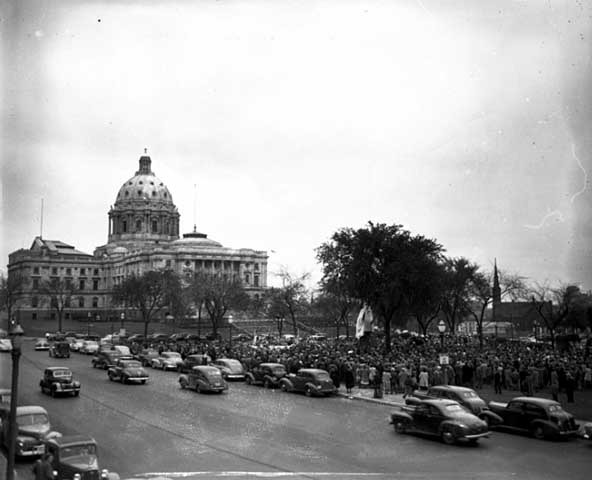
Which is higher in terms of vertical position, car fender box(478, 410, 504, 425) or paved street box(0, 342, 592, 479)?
car fender box(478, 410, 504, 425)

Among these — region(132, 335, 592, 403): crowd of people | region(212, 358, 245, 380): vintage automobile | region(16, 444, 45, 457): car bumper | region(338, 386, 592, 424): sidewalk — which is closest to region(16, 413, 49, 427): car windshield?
region(16, 444, 45, 457): car bumper

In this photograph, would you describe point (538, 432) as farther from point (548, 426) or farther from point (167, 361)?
point (167, 361)

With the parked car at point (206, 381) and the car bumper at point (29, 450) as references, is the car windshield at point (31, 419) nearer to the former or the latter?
the car bumper at point (29, 450)

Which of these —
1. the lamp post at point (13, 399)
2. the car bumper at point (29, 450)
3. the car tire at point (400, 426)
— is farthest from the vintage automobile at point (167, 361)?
the lamp post at point (13, 399)

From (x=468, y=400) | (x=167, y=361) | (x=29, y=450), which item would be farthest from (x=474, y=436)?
(x=167, y=361)

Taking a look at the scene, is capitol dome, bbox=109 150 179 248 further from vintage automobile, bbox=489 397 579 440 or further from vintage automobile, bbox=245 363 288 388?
vintage automobile, bbox=489 397 579 440

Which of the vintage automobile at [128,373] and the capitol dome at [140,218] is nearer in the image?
the vintage automobile at [128,373]

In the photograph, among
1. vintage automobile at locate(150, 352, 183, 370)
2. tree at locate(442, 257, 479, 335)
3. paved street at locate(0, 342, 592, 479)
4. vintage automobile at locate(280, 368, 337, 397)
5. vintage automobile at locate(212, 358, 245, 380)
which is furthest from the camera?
tree at locate(442, 257, 479, 335)
